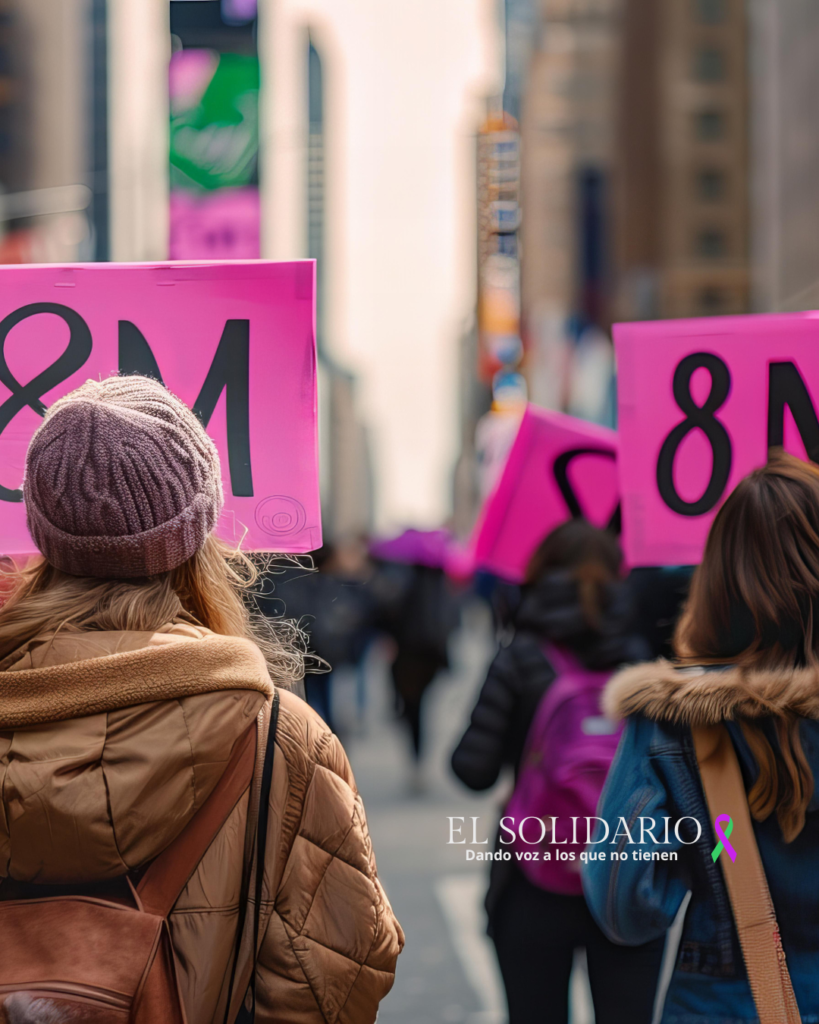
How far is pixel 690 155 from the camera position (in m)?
45.9

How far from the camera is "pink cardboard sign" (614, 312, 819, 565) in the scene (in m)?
3.55

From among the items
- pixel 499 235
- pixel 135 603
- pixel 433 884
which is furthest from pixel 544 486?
pixel 499 235

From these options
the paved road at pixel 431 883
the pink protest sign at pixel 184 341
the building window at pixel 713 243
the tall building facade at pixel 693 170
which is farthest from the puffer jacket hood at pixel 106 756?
the building window at pixel 713 243

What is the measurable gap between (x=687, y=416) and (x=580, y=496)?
1.27m

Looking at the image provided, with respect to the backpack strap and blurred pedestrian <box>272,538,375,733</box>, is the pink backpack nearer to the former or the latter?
the backpack strap

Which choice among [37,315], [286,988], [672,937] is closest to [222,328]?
[37,315]

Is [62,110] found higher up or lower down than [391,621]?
higher up

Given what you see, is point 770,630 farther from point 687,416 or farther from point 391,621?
point 391,621

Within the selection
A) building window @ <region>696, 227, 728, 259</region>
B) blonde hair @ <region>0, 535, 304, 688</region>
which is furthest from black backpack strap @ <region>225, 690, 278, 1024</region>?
building window @ <region>696, 227, 728, 259</region>

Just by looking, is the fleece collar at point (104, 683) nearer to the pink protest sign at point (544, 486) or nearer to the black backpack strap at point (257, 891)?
the black backpack strap at point (257, 891)

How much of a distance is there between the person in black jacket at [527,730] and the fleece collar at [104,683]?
1.87m

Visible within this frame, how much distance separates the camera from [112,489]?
2127 mm

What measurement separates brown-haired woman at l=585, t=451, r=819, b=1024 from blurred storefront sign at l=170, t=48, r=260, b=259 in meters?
25.3

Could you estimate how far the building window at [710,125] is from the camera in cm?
4447
